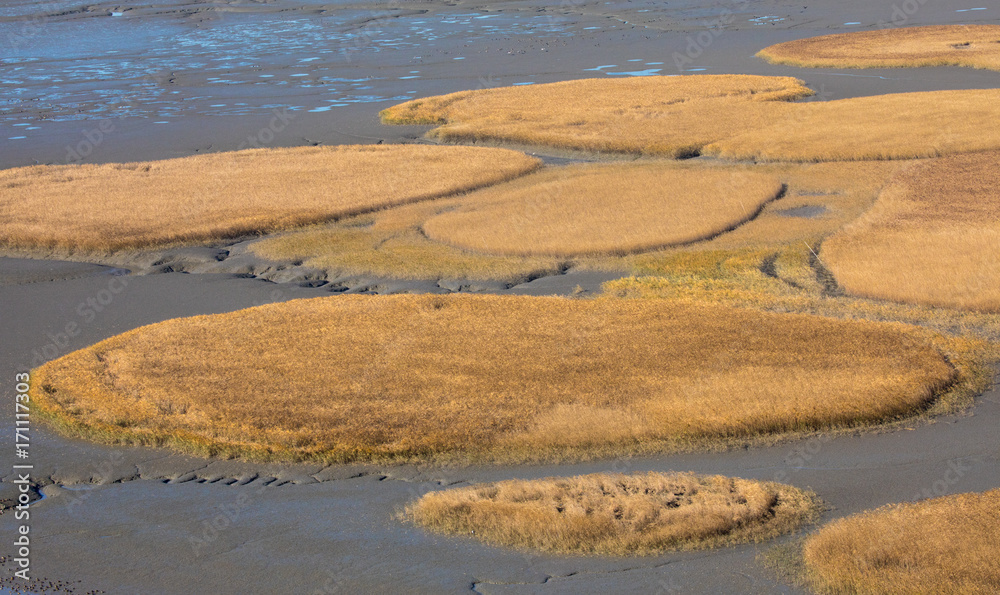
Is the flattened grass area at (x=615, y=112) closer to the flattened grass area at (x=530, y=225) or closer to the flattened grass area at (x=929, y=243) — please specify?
the flattened grass area at (x=530, y=225)

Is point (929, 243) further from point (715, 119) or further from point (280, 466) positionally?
point (715, 119)

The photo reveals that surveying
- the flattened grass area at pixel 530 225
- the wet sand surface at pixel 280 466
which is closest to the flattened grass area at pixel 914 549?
the wet sand surface at pixel 280 466

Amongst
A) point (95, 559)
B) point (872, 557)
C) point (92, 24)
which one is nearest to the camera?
point (872, 557)

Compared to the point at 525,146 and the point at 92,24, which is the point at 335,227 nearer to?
the point at 525,146

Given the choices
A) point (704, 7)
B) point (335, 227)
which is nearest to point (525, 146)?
point (335, 227)

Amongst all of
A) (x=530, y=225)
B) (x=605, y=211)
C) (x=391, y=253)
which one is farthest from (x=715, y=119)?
(x=391, y=253)
